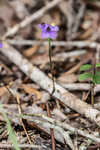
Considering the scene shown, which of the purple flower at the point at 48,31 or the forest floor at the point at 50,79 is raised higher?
the purple flower at the point at 48,31

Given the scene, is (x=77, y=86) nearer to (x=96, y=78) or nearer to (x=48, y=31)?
(x=96, y=78)

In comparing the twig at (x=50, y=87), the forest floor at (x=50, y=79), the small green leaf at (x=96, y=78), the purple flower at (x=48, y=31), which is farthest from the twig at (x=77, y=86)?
the purple flower at (x=48, y=31)

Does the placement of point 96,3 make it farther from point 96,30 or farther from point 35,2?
point 35,2

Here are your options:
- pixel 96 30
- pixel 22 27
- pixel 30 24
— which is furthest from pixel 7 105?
pixel 96 30

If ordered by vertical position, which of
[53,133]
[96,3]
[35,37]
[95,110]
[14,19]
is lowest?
[53,133]

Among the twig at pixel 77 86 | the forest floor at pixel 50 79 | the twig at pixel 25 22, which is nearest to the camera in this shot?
the forest floor at pixel 50 79

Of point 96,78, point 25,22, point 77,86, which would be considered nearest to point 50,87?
point 77,86

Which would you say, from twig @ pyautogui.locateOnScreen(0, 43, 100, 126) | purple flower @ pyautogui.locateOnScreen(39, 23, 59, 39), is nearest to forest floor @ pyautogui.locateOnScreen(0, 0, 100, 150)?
twig @ pyautogui.locateOnScreen(0, 43, 100, 126)

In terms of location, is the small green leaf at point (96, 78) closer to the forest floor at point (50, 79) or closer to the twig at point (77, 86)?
the forest floor at point (50, 79)

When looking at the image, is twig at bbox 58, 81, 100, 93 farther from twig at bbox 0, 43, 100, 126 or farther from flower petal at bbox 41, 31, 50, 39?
flower petal at bbox 41, 31, 50, 39
